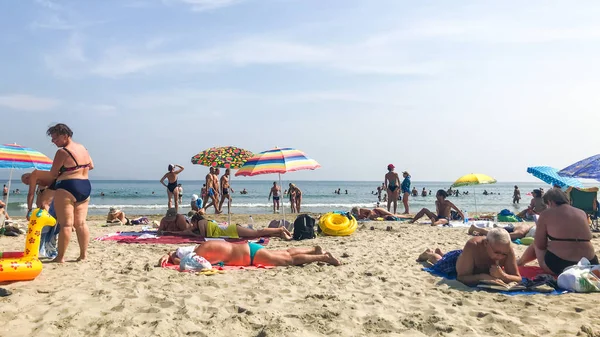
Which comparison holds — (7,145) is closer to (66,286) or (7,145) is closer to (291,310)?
(66,286)

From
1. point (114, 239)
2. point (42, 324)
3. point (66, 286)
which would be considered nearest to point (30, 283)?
point (66, 286)

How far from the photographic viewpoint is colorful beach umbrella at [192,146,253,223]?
9074mm

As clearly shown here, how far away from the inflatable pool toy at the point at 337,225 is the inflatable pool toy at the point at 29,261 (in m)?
5.16

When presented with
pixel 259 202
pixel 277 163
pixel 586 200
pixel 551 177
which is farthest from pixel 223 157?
pixel 259 202

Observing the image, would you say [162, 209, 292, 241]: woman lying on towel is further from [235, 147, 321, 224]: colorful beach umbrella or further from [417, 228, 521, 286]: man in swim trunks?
[417, 228, 521, 286]: man in swim trunks

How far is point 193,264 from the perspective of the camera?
16.8 ft

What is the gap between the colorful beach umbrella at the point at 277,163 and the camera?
8781mm

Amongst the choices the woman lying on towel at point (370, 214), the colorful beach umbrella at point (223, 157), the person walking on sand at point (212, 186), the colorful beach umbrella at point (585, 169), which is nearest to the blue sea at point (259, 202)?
the woman lying on towel at point (370, 214)

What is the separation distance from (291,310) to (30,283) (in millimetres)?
2599

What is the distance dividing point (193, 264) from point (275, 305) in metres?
1.67

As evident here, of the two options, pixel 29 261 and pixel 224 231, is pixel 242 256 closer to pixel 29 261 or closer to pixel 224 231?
pixel 29 261

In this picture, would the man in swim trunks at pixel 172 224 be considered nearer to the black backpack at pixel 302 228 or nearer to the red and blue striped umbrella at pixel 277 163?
the red and blue striped umbrella at pixel 277 163

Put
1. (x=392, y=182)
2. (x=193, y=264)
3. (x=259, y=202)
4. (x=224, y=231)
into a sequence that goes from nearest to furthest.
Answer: (x=193, y=264), (x=224, y=231), (x=392, y=182), (x=259, y=202)

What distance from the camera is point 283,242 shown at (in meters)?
→ 8.10
